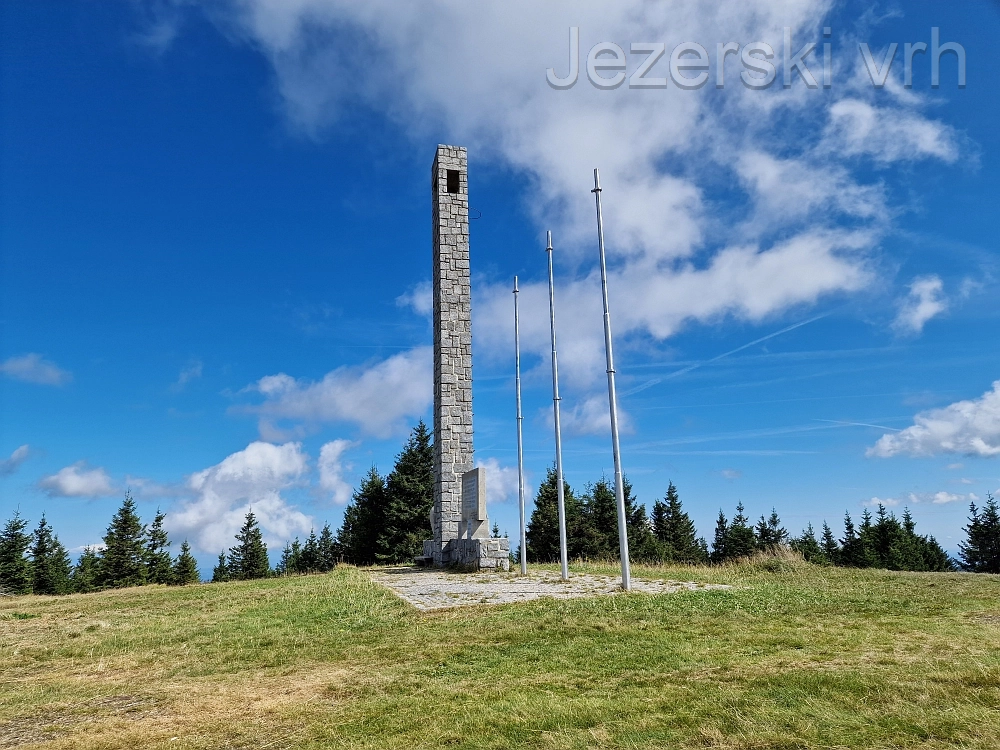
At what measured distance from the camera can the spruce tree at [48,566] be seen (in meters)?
46.8

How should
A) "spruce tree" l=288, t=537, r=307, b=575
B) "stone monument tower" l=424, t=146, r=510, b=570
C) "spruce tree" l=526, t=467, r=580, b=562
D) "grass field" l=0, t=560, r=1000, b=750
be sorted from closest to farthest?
"grass field" l=0, t=560, r=1000, b=750 → "stone monument tower" l=424, t=146, r=510, b=570 → "spruce tree" l=526, t=467, r=580, b=562 → "spruce tree" l=288, t=537, r=307, b=575

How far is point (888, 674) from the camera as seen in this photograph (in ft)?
18.1

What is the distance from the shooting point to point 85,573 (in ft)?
156

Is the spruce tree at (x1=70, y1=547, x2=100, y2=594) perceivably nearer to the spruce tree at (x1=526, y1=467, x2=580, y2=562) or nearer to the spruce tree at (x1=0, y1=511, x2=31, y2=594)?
the spruce tree at (x1=0, y1=511, x2=31, y2=594)

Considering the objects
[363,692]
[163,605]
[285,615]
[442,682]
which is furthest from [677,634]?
[163,605]

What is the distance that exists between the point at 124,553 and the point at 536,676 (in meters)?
46.7

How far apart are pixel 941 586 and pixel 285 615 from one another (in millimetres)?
11929

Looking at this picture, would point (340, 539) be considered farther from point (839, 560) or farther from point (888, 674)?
point (888, 674)

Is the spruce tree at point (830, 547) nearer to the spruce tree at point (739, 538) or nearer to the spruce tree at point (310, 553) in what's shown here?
the spruce tree at point (739, 538)

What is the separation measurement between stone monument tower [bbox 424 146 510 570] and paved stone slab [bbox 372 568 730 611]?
4.54m

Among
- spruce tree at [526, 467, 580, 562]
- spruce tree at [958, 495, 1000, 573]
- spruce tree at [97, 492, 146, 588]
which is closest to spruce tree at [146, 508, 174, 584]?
spruce tree at [97, 492, 146, 588]

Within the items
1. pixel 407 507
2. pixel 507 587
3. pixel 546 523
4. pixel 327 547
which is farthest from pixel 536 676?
pixel 327 547

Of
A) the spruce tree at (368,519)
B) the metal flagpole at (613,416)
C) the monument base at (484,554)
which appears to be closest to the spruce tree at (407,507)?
the spruce tree at (368,519)

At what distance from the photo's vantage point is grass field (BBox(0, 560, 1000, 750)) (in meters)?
4.62
